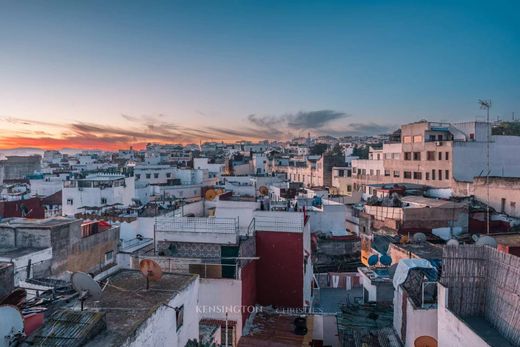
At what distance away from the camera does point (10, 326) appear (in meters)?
6.05

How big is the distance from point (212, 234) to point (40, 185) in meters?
33.9

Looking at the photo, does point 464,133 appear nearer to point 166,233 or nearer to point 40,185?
point 166,233

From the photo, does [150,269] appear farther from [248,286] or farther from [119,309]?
[248,286]

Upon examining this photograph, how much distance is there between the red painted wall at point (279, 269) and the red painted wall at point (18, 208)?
21882mm

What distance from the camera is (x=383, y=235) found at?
2603 centimetres

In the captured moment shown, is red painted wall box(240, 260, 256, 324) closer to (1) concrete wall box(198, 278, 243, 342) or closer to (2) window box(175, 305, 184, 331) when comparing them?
(1) concrete wall box(198, 278, 243, 342)

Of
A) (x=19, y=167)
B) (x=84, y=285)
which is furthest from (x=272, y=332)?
(x=19, y=167)

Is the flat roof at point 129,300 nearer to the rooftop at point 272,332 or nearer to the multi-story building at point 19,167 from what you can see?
the rooftop at point 272,332

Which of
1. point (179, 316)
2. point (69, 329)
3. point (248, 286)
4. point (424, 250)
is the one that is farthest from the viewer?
point (424, 250)

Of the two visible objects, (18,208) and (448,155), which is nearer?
(18,208)

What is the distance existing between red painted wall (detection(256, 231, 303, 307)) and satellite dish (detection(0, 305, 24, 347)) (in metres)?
9.88

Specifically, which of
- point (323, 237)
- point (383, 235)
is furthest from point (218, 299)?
point (383, 235)

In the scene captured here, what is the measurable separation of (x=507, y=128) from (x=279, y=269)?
2456 inches

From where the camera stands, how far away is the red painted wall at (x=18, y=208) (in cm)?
2980
